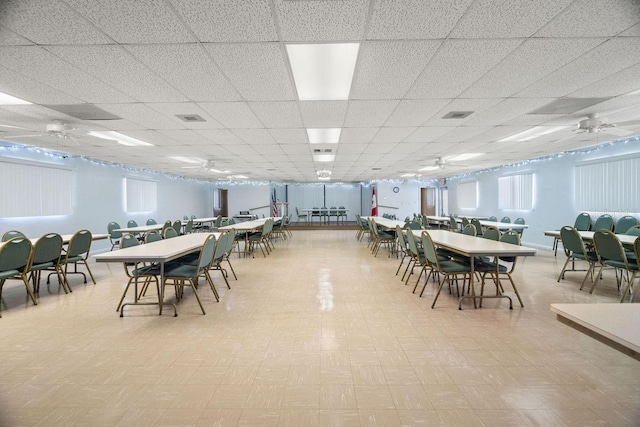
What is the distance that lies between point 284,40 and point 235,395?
2.66 m

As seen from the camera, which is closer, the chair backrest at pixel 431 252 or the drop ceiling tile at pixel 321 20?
the drop ceiling tile at pixel 321 20

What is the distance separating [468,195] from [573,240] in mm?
8824

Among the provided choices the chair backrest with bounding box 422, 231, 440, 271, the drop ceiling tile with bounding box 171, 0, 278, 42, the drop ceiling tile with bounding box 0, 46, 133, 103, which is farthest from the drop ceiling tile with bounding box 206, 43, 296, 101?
the chair backrest with bounding box 422, 231, 440, 271

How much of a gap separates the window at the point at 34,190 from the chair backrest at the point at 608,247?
10.7 m

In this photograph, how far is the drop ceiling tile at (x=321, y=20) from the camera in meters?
1.92

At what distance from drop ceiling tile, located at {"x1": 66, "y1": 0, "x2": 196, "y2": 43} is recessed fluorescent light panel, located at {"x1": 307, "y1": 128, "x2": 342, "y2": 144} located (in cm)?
303

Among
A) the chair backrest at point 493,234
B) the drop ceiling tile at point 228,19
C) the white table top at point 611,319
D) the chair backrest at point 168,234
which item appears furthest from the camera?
the chair backrest at point 168,234

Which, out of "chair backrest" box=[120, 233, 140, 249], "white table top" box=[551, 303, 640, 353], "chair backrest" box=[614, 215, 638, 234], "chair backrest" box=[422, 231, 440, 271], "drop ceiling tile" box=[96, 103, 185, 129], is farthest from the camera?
"chair backrest" box=[614, 215, 638, 234]

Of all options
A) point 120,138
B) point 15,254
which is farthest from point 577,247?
point 120,138

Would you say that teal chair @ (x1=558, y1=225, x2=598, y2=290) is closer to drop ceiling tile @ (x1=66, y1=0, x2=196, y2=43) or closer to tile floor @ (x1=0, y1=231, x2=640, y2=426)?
tile floor @ (x1=0, y1=231, x2=640, y2=426)

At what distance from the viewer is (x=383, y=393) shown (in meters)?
1.97

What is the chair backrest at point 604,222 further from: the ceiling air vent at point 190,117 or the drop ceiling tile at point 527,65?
the ceiling air vent at point 190,117

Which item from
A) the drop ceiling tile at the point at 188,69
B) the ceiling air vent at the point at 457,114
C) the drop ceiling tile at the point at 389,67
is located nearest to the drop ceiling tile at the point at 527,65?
the ceiling air vent at the point at 457,114

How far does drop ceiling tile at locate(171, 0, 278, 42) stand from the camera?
190 cm
